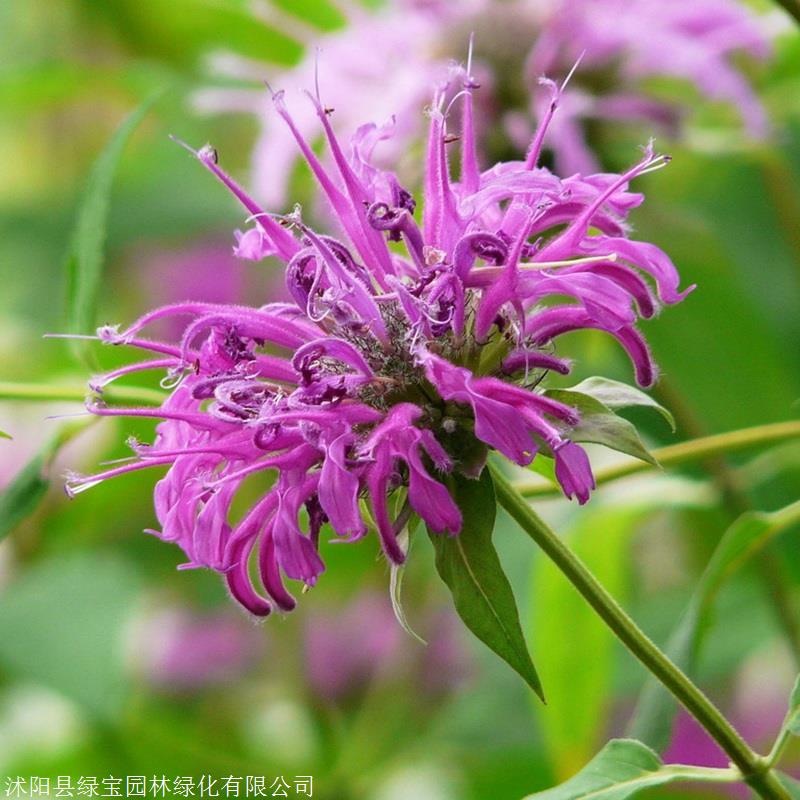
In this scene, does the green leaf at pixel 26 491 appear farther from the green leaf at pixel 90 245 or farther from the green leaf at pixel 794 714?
the green leaf at pixel 794 714

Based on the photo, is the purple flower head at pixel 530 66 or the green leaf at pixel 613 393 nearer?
the green leaf at pixel 613 393

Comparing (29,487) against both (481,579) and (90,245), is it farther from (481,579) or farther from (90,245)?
(481,579)

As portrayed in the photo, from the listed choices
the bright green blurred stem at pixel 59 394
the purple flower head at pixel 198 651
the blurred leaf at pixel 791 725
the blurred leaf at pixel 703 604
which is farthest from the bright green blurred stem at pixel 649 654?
the purple flower head at pixel 198 651

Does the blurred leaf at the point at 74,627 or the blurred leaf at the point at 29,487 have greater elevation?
the blurred leaf at the point at 29,487

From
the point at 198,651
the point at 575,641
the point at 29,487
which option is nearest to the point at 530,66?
the point at 575,641

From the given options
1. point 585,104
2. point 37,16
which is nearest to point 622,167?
point 585,104

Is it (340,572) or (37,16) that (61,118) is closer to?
(37,16)
